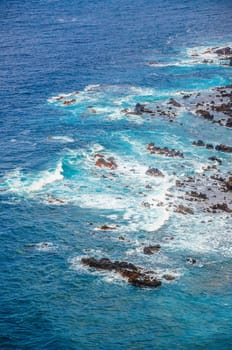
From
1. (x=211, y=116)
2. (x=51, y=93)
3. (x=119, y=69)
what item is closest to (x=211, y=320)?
(x=211, y=116)

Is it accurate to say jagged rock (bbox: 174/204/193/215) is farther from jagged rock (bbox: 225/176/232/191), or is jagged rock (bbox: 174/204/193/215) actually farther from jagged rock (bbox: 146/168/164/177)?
jagged rock (bbox: 146/168/164/177)

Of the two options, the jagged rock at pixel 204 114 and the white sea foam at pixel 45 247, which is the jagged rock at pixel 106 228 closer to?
the white sea foam at pixel 45 247

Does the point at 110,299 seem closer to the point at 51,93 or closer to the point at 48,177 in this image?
the point at 48,177

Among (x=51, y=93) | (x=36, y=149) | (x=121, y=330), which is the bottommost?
(x=121, y=330)

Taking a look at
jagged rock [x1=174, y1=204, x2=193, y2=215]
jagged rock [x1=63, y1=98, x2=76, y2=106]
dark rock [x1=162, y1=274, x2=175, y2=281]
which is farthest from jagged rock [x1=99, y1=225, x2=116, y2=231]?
jagged rock [x1=63, y1=98, x2=76, y2=106]

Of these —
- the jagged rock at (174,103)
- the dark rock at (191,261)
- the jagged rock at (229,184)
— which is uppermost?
the jagged rock at (174,103)

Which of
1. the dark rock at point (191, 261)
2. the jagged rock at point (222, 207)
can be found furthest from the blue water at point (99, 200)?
the jagged rock at point (222, 207)
